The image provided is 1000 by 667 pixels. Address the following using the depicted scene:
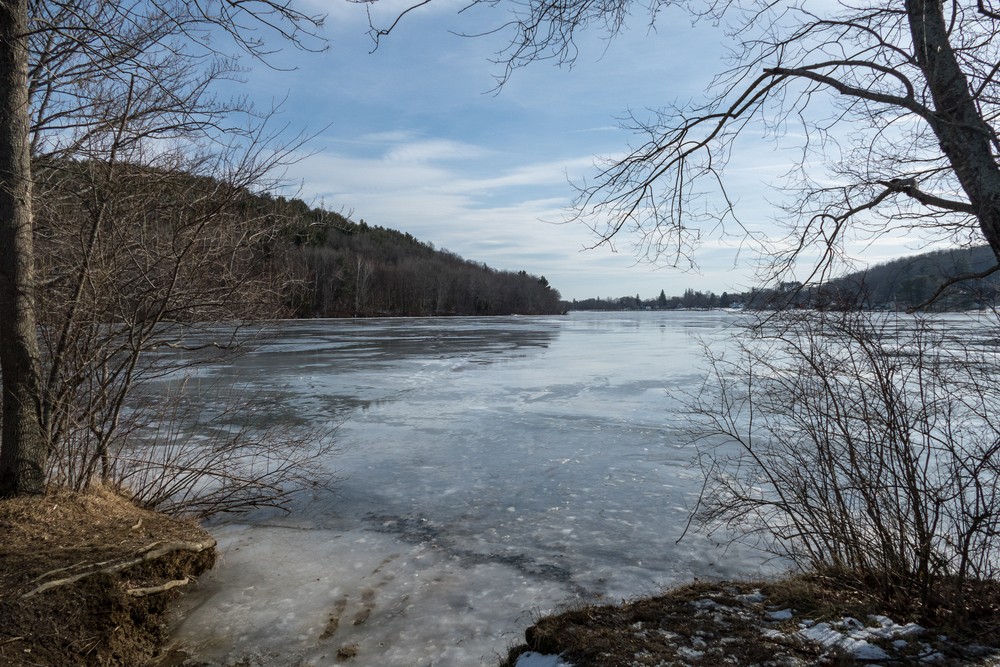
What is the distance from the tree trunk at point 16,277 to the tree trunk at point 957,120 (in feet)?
19.5

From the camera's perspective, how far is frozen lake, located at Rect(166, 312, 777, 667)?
14.8 ft

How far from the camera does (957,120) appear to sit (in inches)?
132

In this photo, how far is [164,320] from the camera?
5672 millimetres

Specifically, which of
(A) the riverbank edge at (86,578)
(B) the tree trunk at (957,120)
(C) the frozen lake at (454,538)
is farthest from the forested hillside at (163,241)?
(B) the tree trunk at (957,120)

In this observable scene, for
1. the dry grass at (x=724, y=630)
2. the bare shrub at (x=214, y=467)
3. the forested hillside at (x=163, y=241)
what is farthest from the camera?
the bare shrub at (x=214, y=467)

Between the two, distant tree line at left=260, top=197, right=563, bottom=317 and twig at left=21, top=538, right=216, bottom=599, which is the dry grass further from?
distant tree line at left=260, top=197, right=563, bottom=317

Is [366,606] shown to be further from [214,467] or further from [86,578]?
[214,467]

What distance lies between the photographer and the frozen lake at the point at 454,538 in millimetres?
4496

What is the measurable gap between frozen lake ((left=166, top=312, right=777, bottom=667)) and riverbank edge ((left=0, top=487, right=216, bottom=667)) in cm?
32

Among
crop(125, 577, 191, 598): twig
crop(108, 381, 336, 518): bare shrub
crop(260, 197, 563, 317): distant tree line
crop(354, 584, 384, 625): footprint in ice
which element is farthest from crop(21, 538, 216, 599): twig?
crop(260, 197, 563, 317): distant tree line

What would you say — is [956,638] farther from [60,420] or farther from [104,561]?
[60,420]

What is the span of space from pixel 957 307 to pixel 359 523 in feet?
19.0

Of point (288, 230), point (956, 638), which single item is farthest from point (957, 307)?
point (288, 230)

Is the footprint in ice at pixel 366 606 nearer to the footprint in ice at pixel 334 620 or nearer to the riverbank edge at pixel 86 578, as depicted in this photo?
the footprint in ice at pixel 334 620
